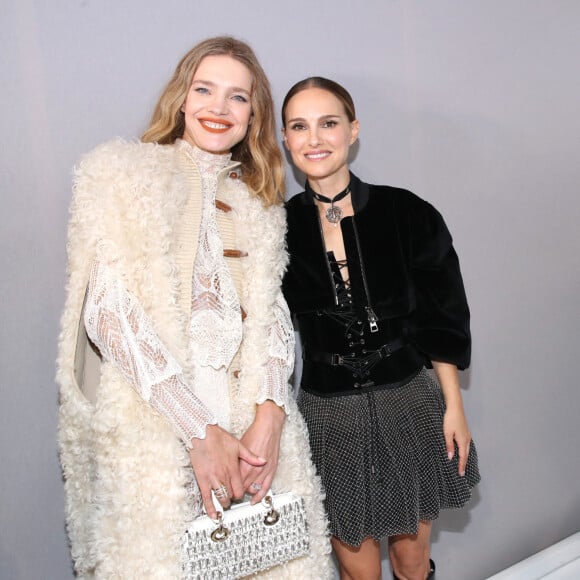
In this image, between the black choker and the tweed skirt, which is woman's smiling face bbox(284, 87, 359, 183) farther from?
the tweed skirt

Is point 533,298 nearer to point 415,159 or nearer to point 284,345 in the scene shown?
point 415,159

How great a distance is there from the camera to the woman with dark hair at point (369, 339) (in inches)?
64.2

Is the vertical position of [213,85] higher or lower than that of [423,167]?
higher

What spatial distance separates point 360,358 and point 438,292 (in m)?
Answer: 0.30

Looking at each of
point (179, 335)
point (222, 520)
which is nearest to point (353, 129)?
point (179, 335)

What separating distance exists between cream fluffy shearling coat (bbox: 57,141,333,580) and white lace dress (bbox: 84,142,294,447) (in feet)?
0.10

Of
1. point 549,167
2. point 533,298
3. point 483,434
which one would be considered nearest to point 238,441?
point 483,434

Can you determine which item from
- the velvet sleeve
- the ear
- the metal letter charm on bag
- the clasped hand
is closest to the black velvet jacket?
the velvet sleeve

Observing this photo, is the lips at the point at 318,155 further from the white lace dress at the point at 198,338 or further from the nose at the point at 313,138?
the white lace dress at the point at 198,338

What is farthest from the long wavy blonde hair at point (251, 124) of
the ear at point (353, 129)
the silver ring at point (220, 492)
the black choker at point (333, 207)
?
the silver ring at point (220, 492)

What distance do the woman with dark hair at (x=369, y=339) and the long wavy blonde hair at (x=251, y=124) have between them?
8 centimetres

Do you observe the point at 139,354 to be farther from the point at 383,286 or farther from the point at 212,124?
the point at 383,286

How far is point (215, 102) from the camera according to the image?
4.98 feet

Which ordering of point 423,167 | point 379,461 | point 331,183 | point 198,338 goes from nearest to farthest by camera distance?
point 198,338 < point 379,461 < point 331,183 < point 423,167
